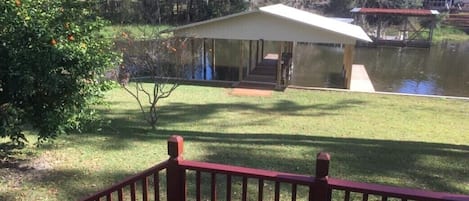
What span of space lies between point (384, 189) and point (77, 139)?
6042mm

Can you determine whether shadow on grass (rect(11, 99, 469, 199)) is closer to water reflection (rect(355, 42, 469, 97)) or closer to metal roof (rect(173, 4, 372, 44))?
metal roof (rect(173, 4, 372, 44))

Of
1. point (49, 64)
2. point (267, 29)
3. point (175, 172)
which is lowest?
point (175, 172)

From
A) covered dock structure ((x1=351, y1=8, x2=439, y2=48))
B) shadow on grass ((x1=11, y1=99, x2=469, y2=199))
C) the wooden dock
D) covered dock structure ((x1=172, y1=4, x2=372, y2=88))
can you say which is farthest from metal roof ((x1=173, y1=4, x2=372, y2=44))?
covered dock structure ((x1=351, y1=8, x2=439, y2=48))

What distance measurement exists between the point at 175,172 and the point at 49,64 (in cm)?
237

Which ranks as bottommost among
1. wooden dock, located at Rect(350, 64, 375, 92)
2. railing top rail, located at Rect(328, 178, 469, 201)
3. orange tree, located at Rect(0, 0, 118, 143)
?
wooden dock, located at Rect(350, 64, 375, 92)

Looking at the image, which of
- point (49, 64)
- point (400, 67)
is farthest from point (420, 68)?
point (49, 64)

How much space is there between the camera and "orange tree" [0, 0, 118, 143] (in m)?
4.62

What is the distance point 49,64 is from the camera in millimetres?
4605

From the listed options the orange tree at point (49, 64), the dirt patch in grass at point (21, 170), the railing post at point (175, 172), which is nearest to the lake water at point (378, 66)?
the dirt patch in grass at point (21, 170)

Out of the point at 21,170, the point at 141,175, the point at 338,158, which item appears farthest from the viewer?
the point at 338,158

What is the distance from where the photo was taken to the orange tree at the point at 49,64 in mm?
4617

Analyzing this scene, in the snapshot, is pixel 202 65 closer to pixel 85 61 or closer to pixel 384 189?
pixel 85 61

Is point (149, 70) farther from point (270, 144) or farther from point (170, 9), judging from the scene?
point (170, 9)

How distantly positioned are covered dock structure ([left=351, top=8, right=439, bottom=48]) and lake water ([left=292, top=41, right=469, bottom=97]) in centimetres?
135
